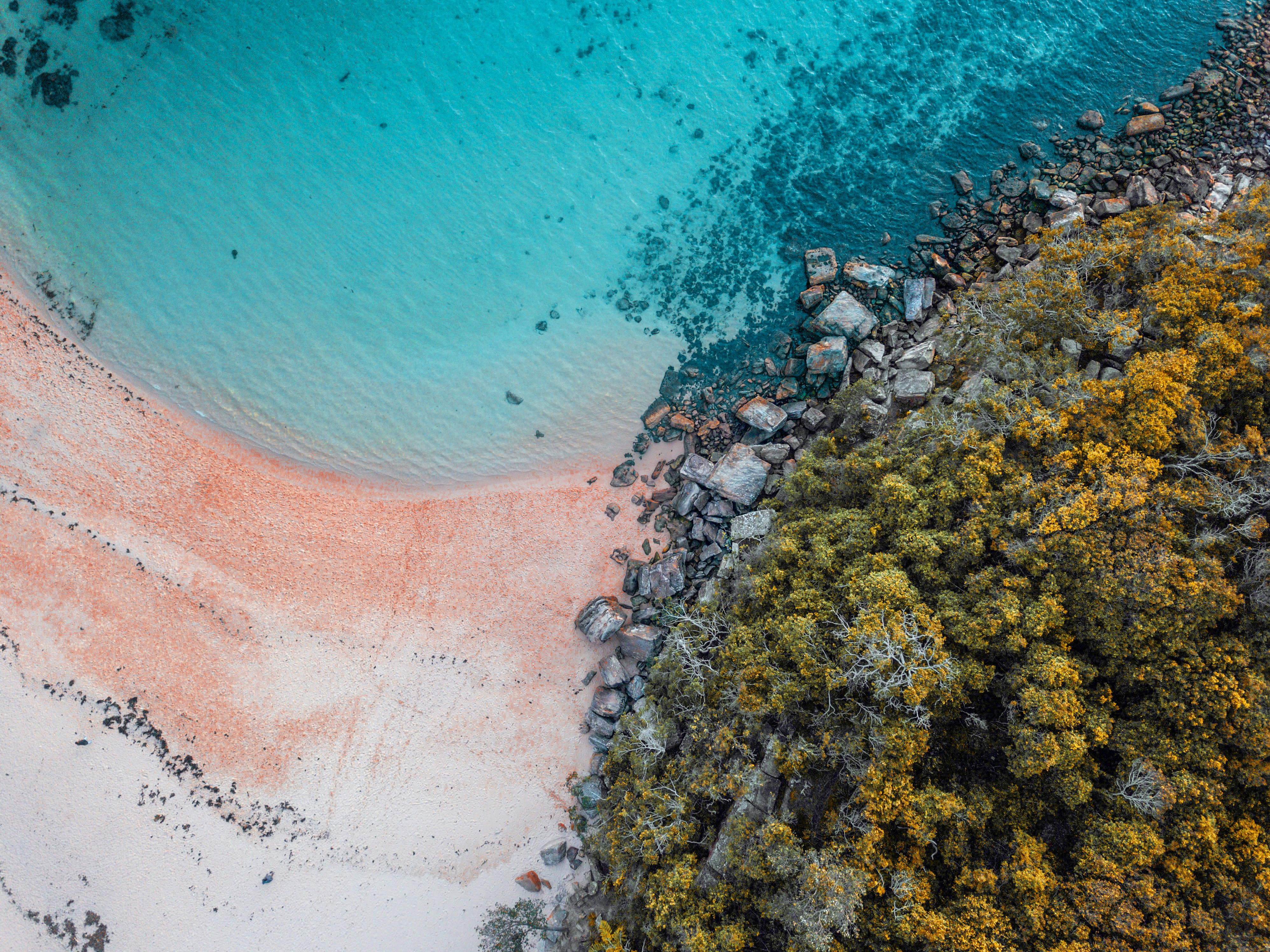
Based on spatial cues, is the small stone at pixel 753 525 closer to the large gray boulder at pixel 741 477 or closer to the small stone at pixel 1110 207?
the large gray boulder at pixel 741 477

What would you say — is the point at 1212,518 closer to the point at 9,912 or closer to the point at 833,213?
the point at 833,213

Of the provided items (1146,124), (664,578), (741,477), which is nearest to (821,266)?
(741,477)

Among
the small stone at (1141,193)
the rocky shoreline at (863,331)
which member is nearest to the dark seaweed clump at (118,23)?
the rocky shoreline at (863,331)

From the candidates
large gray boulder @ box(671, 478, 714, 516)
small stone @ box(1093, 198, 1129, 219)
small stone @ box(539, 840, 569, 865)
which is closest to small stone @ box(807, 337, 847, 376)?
large gray boulder @ box(671, 478, 714, 516)

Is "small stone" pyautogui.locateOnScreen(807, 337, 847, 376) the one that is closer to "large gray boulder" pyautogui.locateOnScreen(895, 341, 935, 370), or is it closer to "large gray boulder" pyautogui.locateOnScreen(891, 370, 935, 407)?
"large gray boulder" pyautogui.locateOnScreen(895, 341, 935, 370)

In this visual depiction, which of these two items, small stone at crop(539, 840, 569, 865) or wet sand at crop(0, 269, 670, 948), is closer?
small stone at crop(539, 840, 569, 865)

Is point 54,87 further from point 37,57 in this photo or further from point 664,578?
point 664,578
